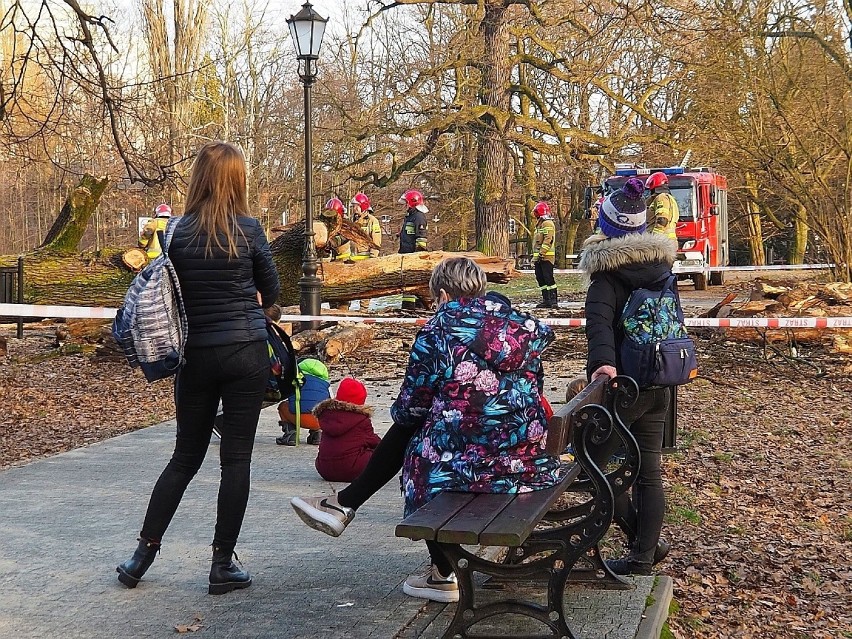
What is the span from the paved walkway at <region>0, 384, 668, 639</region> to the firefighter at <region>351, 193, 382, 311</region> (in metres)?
9.83

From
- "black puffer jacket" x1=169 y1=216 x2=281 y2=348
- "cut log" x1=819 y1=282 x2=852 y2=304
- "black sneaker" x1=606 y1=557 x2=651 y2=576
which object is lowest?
"black sneaker" x1=606 y1=557 x2=651 y2=576

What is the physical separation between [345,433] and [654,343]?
242cm

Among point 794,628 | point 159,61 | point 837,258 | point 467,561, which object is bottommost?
point 794,628

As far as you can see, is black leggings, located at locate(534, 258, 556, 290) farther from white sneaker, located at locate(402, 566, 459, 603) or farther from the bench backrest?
the bench backrest

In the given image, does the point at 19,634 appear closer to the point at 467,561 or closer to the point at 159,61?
the point at 467,561

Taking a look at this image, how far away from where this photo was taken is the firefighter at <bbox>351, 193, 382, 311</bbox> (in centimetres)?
1773

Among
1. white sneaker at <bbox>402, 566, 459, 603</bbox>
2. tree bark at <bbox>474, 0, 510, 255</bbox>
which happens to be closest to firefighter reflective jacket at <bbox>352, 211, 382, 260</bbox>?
tree bark at <bbox>474, 0, 510, 255</bbox>

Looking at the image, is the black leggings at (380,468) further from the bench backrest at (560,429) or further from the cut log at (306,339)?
the cut log at (306,339)

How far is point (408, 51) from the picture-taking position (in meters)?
26.8

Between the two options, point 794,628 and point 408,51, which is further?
point 408,51

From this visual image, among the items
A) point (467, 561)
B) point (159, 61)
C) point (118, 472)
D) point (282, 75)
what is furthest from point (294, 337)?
point (282, 75)

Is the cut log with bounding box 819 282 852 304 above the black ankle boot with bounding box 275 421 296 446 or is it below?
above

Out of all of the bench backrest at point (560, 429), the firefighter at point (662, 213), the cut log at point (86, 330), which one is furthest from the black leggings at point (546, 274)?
the bench backrest at point (560, 429)

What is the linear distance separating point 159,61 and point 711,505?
36832mm
